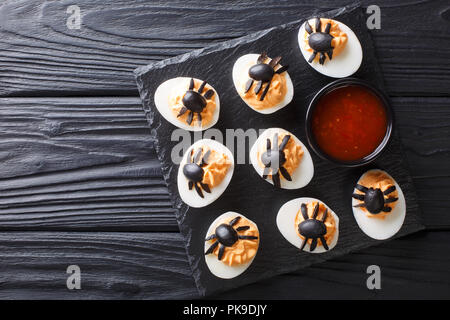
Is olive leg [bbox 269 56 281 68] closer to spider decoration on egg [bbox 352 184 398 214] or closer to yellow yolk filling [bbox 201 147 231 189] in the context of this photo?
yellow yolk filling [bbox 201 147 231 189]

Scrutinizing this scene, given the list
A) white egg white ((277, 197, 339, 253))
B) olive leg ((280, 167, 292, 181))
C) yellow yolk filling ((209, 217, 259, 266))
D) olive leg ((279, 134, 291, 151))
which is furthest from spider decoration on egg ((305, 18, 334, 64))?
yellow yolk filling ((209, 217, 259, 266))

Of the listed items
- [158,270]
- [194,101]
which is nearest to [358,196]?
[194,101]

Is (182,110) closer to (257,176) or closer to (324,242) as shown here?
(257,176)

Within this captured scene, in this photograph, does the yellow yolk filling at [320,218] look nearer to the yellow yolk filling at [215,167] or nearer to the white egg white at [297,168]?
the white egg white at [297,168]

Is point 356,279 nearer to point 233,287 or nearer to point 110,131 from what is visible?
point 233,287

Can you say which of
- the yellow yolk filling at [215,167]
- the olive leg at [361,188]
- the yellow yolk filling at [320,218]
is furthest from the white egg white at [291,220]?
the yellow yolk filling at [215,167]
